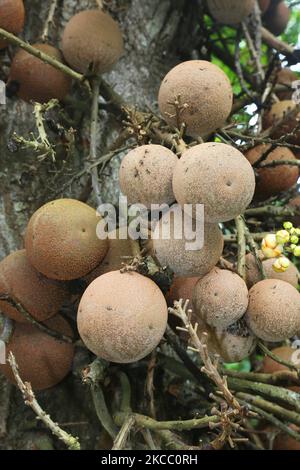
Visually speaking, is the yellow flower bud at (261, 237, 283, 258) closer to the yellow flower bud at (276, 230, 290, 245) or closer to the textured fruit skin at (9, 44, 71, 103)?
the yellow flower bud at (276, 230, 290, 245)

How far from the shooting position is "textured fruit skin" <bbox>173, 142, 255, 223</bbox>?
0.88m

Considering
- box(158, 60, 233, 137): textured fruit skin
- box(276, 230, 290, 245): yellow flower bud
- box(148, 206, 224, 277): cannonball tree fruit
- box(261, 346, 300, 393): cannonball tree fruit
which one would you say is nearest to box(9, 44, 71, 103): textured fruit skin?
box(158, 60, 233, 137): textured fruit skin

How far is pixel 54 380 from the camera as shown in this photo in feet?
3.97

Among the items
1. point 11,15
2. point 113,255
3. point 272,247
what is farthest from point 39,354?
point 11,15

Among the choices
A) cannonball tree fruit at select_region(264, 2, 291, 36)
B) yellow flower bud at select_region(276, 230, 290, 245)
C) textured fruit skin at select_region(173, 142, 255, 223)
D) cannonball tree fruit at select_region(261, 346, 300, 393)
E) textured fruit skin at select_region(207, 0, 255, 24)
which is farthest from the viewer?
cannonball tree fruit at select_region(264, 2, 291, 36)

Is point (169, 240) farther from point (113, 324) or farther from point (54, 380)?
point (54, 380)

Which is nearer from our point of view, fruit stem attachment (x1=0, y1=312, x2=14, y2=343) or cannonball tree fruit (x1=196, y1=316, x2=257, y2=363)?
cannonball tree fruit (x1=196, y1=316, x2=257, y2=363)

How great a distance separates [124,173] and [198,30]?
99cm

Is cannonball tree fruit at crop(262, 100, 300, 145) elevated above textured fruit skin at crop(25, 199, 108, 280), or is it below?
above

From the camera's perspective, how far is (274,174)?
4.53ft

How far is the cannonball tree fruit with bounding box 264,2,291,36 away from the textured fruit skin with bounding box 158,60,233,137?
3.23ft

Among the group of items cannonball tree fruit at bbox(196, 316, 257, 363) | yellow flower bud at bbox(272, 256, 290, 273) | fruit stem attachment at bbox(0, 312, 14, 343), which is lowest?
fruit stem attachment at bbox(0, 312, 14, 343)
